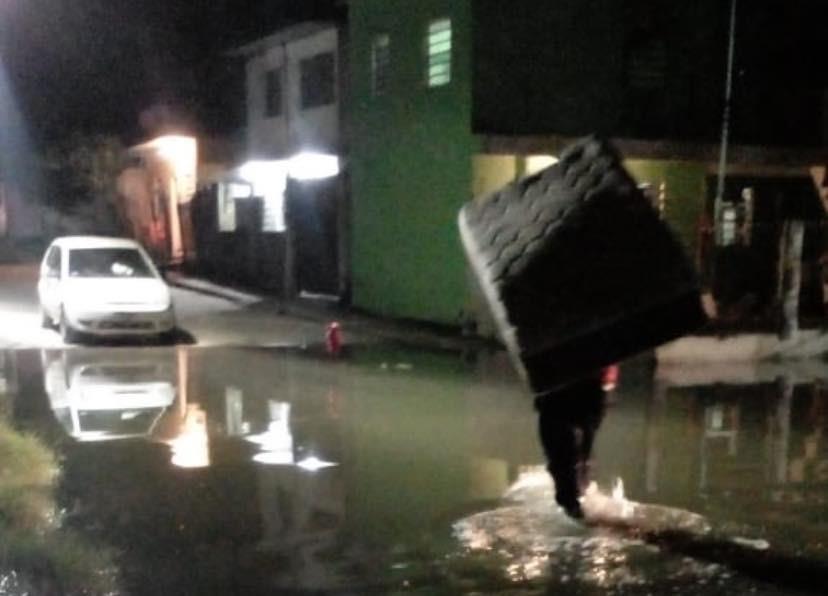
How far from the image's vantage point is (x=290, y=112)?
29.8 metres

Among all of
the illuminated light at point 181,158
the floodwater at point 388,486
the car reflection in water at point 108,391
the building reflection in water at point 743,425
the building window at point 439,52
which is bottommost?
the building reflection in water at point 743,425

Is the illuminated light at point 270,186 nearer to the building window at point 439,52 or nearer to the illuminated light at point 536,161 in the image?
the building window at point 439,52

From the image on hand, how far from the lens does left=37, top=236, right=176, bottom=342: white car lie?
65.5ft

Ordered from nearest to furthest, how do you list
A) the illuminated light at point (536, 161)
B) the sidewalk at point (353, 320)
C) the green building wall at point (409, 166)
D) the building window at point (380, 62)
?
the sidewalk at point (353, 320) < the illuminated light at point (536, 161) < the green building wall at point (409, 166) < the building window at point (380, 62)

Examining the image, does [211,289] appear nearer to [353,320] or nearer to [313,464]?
[353,320]

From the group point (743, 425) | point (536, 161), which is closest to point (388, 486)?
point (743, 425)

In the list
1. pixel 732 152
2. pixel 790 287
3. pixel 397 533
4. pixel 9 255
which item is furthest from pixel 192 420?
pixel 9 255

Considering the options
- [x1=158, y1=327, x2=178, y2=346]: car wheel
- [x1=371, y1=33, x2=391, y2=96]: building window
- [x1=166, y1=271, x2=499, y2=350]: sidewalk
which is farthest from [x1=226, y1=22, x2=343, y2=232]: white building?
[x1=158, y1=327, x2=178, y2=346]: car wheel

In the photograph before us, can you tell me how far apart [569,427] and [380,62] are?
55.7 ft

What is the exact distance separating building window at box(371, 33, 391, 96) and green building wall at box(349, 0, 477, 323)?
0.15m

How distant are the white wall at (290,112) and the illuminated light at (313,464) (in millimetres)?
16105

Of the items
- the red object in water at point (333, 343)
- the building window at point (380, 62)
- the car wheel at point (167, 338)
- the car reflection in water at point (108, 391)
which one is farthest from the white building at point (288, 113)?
the car reflection in water at point (108, 391)

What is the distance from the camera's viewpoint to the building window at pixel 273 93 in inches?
1261

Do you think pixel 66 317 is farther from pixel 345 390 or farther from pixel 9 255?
pixel 9 255
